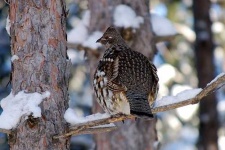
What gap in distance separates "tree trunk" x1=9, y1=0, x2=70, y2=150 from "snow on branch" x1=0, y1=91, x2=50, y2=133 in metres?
0.04

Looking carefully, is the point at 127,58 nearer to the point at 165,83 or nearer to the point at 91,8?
the point at 91,8

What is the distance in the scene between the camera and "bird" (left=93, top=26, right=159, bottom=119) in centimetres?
516

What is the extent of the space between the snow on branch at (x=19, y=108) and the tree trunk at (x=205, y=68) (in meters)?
6.85

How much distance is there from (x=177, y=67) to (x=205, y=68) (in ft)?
8.70

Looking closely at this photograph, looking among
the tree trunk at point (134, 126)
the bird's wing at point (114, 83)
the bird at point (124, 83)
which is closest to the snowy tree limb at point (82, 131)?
the bird at point (124, 83)

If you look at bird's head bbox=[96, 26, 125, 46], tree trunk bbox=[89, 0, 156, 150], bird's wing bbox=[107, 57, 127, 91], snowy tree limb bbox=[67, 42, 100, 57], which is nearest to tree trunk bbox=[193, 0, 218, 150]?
tree trunk bbox=[89, 0, 156, 150]

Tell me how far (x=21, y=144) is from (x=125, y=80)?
1078 millimetres

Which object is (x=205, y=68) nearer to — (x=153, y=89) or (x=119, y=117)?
(x=153, y=89)

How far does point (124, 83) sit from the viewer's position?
205 inches

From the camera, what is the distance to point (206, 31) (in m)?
11.8

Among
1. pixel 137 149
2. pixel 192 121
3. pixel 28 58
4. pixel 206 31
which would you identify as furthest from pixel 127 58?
pixel 192 121

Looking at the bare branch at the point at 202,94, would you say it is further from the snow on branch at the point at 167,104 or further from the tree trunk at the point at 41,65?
the tree trunk at the point at 41,65

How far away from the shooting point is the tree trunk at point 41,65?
181 inches

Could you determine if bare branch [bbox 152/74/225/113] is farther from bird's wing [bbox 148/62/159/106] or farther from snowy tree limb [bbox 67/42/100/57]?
snowy tree limb [bbox 67/42/100/57]
